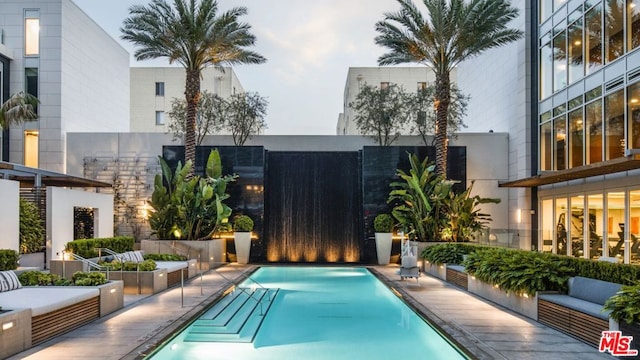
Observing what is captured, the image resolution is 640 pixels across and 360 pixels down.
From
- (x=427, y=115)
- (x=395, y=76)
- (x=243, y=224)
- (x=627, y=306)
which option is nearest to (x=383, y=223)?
(x=243, y=224)

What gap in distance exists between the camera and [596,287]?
28.9 feet

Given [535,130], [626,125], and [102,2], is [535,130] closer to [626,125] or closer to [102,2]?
[626,125]

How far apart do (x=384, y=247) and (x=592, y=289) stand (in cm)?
1342

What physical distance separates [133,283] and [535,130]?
54.1 feet

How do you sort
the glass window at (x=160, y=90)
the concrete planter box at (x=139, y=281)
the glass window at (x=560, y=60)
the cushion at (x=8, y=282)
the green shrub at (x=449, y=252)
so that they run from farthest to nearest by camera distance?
the glass window at (x=160, y=90) < the glass window at (x=560, y=60) < the green shrub at (x=449, y=252) < the concrete planter box at (x=139, y=281) < the cushion at (x=8, y=282)

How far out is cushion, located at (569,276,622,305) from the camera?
836cm

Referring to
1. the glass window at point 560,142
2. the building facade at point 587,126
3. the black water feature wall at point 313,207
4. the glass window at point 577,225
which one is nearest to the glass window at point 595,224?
the building facade at point 587,126

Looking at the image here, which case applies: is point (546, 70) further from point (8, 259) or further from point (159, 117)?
point (159, 117)

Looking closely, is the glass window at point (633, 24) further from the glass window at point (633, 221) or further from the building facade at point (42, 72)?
the building facade at point (42, 72)

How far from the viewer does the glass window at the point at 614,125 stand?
1620 cm

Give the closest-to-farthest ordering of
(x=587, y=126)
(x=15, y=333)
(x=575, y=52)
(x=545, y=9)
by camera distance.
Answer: (x=15, y=333) < (x=587, y=126) < (x=575, y=52) < (x=545, y=9)

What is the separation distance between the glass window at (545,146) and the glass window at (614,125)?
14.0ft

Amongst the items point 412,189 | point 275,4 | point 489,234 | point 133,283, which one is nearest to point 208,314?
point 133,283

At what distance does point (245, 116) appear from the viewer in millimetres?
25875
